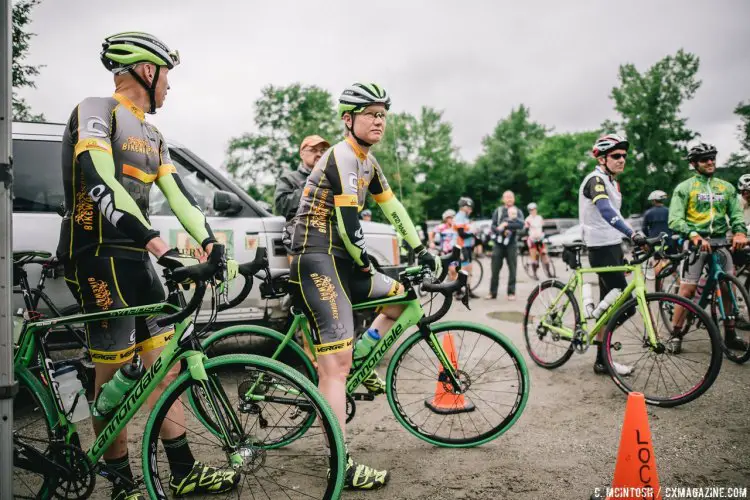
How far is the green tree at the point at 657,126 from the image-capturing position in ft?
151

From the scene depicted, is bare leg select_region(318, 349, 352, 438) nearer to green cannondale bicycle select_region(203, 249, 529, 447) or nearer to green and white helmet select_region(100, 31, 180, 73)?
green cannondale bicycle select_region(203, 249, 529, 447)

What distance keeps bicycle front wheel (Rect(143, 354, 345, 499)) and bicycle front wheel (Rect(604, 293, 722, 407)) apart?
8.69 ft

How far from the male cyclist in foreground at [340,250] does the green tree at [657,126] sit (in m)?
49.4

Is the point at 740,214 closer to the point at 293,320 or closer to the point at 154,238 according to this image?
the point at 293,320

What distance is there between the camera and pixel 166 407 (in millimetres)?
2344

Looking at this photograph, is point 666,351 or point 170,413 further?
point 666,351

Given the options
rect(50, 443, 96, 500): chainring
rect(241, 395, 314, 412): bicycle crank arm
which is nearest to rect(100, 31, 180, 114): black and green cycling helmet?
rect(241, 395, 314, 412): bicycle crank arm

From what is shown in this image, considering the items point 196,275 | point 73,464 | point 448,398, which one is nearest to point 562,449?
point 448,398

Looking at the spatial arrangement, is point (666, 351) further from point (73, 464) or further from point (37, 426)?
point (37, 426)

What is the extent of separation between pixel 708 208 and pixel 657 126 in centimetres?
4900

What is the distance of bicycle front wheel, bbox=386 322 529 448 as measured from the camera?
124 inches

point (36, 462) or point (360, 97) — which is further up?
point (360, 97)

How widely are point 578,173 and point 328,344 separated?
58878 mm

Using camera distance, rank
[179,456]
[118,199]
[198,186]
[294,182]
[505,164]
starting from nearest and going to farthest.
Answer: [118,199]
[179,456]
[198,186]
[294,182]
[505,164]
